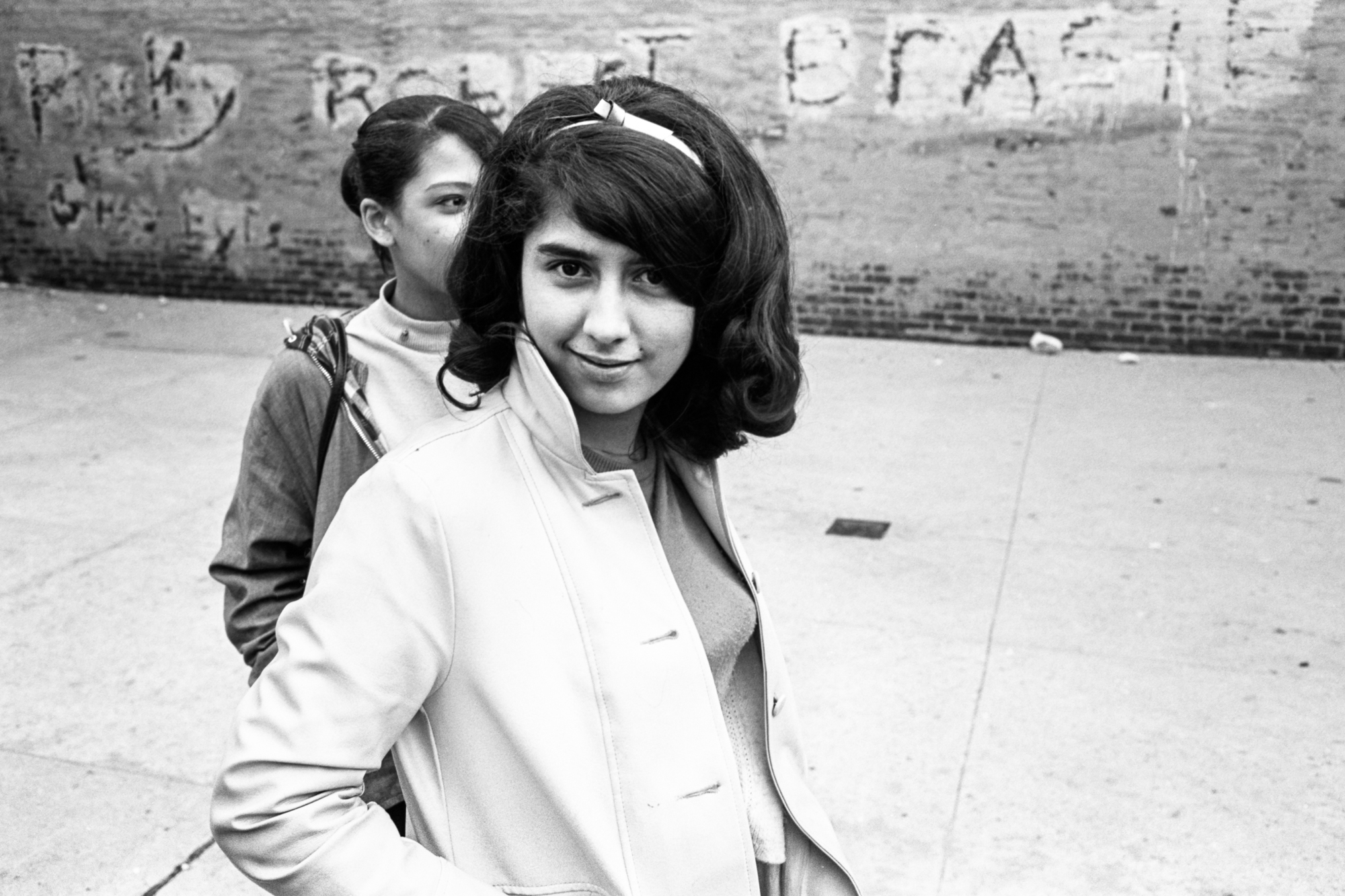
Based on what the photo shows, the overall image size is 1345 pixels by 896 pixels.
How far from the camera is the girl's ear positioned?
7.62 feet

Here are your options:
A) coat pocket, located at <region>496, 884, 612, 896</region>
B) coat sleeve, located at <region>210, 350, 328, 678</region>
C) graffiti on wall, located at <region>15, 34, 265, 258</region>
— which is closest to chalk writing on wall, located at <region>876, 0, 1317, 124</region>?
graffiti on wall, located at <region>15, 34, 265, 258</region>

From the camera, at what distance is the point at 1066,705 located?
4.03 meters

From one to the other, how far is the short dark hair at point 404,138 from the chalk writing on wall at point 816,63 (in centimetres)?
714

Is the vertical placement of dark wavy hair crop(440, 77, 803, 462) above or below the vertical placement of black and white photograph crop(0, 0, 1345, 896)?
above

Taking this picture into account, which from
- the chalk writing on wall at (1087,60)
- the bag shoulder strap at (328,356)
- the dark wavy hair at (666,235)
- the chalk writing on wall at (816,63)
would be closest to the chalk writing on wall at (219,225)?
the chalk writing on wall at (816,63)

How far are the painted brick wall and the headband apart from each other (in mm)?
A: 6264

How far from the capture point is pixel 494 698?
130 cm

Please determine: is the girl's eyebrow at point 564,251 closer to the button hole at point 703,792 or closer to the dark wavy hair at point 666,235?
the dark wavy hair at point 666,235

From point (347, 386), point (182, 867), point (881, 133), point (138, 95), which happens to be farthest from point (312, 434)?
point (138, 95)

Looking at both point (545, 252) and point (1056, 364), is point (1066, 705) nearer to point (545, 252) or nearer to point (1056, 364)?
point (545, 252)

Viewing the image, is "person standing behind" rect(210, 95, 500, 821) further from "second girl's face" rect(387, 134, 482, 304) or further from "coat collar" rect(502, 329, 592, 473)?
"coat collar" rect(502, 329, 592, 473)

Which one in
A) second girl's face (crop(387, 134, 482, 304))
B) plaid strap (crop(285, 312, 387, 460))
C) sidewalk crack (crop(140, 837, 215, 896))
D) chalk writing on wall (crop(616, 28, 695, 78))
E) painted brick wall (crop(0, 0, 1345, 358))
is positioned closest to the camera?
plaid strap (crop(285, 312, 387, 460))

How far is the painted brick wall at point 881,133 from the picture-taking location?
8539 mm

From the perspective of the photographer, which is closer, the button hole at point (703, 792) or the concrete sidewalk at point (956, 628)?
the button hole at point (703, 792)
